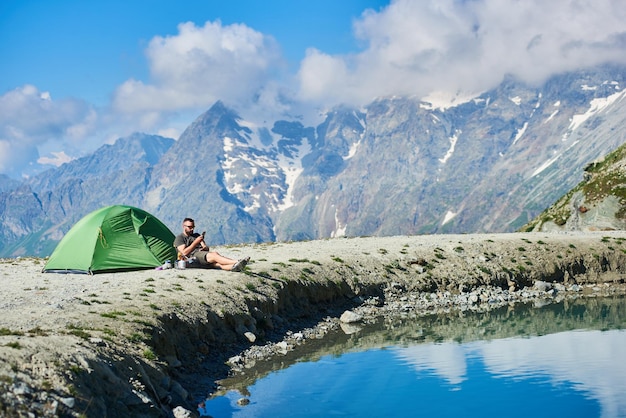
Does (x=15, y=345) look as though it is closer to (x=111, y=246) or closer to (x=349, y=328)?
(x=349, y=328)

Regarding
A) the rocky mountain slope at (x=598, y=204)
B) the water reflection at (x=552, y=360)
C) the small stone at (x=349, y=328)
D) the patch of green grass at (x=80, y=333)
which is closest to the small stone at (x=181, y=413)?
the patch of green grass at (x=80, y=333)

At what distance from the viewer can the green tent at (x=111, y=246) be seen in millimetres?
37812

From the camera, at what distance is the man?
119 feet

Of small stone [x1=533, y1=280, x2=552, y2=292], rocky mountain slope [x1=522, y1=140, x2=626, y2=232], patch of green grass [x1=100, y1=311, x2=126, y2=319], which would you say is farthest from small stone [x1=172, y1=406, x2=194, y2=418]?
rocky mountain slope [x1=522, y1=140, x2=626, y2=232]

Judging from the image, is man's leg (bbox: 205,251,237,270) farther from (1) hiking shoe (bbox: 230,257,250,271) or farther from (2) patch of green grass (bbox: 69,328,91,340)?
(2) patch of green grass (bbox: 69,328,91,340)

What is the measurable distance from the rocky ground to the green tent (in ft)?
5.60

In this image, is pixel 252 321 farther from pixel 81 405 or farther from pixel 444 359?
pixel 81 405

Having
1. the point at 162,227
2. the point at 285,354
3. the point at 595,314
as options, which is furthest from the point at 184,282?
the point at 595,314

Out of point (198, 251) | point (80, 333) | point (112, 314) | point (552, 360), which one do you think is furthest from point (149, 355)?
point (552, 360)

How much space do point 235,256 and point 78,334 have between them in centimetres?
2656

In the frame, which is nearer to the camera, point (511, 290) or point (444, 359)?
point (444, 359)

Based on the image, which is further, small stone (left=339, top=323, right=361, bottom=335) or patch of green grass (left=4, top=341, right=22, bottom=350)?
small stone (left=339, top=323, right=361, bottom=335)

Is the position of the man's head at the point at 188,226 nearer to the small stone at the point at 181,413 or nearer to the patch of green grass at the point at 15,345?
the small stone at the point at 181,413

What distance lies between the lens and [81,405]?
15.8m
